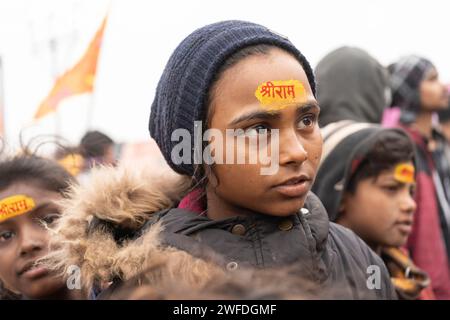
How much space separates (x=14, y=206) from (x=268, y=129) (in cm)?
131

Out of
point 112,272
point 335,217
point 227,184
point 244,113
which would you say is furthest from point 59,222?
point 335,217

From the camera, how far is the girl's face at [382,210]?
9.91 ft

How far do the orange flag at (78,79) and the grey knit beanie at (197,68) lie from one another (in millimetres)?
3739

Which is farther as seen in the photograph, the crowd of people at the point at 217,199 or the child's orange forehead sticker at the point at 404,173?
the child's orange forehead sticker at the point at 404,173

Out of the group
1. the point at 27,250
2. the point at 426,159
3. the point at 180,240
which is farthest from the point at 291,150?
the point at 426,159

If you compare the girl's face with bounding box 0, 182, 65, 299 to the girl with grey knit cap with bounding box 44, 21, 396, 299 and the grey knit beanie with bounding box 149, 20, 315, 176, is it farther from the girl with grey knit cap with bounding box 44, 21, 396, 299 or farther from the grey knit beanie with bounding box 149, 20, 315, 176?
the grey knit beanie with bounding box 149, 20, 315, 176

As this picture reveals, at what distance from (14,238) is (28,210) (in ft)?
0.39

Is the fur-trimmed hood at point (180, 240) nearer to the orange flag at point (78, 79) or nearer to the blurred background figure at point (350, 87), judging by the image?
the blurred background figure at point (350, 87)

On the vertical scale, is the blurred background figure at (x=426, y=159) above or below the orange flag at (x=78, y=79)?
below

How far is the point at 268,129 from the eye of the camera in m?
1.71

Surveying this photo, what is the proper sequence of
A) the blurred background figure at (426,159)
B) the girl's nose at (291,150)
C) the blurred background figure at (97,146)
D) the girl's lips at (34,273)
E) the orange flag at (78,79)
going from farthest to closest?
the orange flag at (78,79) → the blurred background figure at (97,146) → the blurred background figure at (426,159) → the girl's lips at (34,273) → the girl's nose at (291,150)

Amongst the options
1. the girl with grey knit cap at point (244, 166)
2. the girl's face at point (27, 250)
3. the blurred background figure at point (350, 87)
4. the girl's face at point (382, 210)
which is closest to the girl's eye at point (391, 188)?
the girl's face at point (382, 210)

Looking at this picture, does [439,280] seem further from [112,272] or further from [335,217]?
[112,272]

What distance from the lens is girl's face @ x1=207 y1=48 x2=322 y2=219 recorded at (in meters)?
1.69
